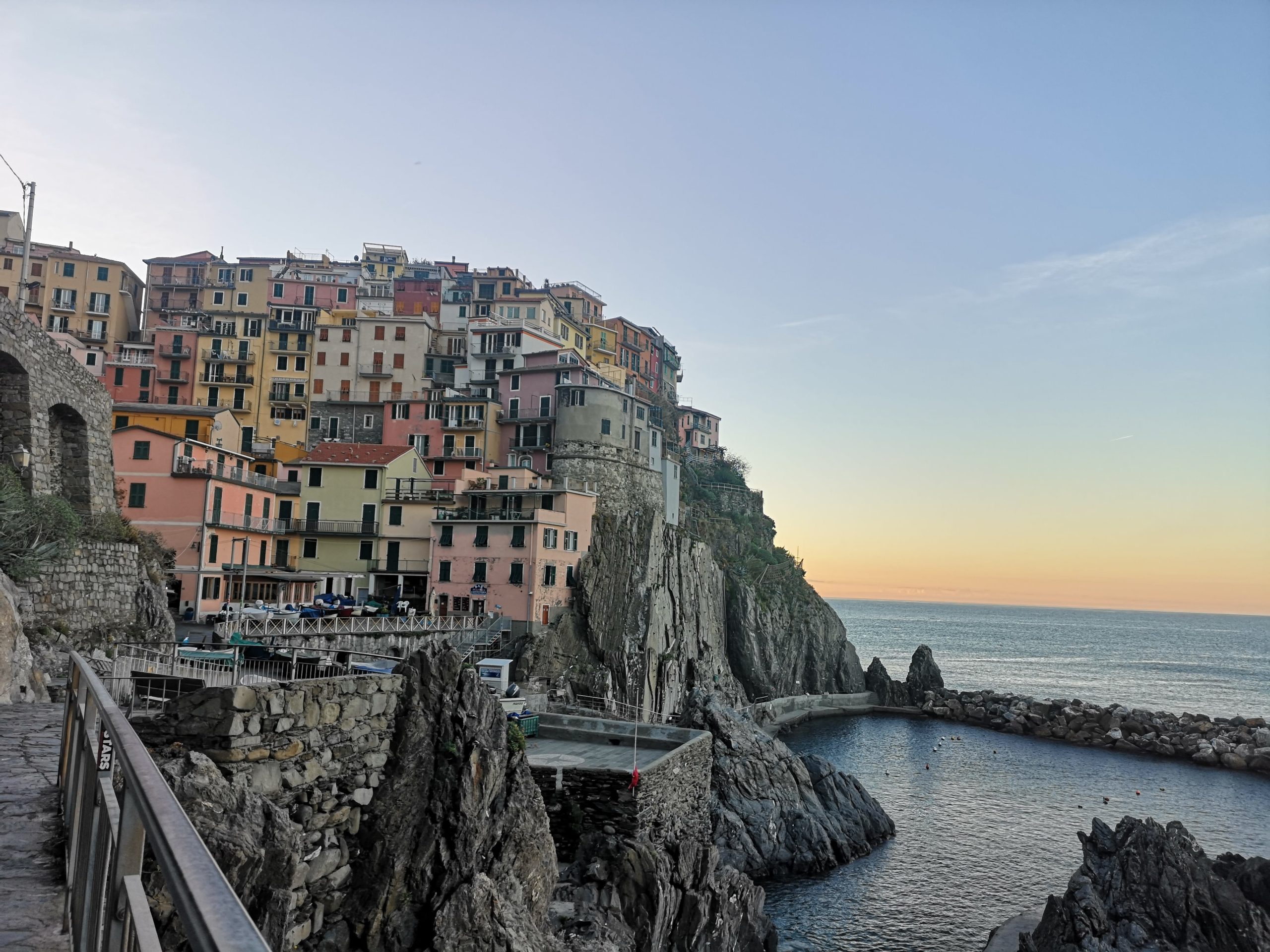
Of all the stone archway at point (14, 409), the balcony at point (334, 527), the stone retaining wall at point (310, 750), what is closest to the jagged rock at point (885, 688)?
the balcony at point (334, 527)

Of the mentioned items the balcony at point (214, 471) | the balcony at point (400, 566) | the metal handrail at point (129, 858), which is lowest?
the metal handrail at point (129, 858)

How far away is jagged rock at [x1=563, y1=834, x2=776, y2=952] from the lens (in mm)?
18266

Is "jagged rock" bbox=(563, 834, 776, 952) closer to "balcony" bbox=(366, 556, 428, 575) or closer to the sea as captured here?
the sea

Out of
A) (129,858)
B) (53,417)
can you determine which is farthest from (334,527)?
(129,858)

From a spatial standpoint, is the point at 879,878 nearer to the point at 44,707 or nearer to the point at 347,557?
the point at 44,707

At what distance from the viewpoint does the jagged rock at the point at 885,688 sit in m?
80.8

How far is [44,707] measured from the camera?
12625 mm

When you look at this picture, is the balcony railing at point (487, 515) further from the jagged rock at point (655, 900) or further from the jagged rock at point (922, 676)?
the jagged rock at point (922, 676)

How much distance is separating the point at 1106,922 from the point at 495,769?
2030 cm

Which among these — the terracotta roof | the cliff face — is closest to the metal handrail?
the cliff face

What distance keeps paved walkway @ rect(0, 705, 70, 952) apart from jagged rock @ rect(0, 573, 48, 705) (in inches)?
114

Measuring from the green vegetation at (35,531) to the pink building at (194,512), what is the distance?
20397 mm

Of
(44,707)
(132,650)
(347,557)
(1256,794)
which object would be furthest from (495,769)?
(1256,794)

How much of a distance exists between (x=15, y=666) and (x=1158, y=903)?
29.0 meters
